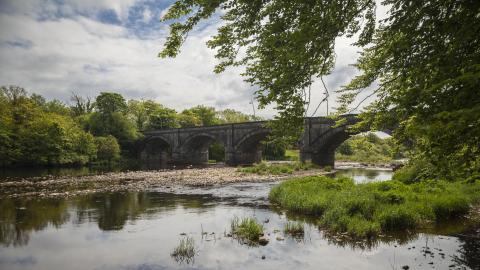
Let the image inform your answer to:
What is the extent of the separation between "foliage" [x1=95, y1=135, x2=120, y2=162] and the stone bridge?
1300 cm

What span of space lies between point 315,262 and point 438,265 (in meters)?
3.44

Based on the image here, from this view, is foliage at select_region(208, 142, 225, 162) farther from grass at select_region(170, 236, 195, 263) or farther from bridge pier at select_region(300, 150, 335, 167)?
grass at select_region(170, 236, 195, 263)

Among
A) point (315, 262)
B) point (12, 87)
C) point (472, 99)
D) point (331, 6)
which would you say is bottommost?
point (315, 262)

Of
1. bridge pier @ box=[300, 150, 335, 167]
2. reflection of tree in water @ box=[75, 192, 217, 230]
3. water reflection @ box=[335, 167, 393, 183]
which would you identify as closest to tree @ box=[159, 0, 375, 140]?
reflection of tree in water @ box=[75, 192, 217, 230]

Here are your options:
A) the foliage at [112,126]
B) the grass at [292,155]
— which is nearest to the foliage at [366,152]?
the grass at [292,155]

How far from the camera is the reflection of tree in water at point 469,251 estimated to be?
32.9 feet

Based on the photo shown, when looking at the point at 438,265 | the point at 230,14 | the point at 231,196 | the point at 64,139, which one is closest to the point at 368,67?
the point at 230,14

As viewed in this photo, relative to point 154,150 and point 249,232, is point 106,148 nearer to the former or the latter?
point 154,150

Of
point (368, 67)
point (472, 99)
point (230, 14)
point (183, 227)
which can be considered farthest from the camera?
point (183, 227)

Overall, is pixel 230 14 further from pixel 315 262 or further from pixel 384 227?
pixel 384 227

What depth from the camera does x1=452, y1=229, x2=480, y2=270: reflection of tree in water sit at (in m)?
10.0

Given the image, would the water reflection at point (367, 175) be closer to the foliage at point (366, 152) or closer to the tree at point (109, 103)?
the foliage at point (366, 152)

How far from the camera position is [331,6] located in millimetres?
7441

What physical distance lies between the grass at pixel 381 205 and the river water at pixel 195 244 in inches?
29.9
